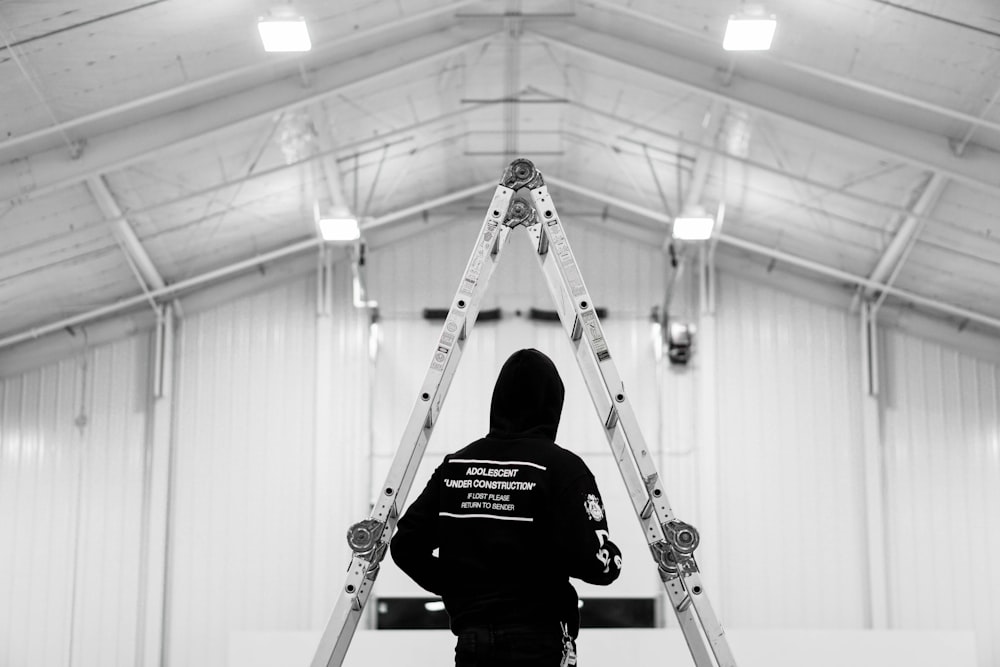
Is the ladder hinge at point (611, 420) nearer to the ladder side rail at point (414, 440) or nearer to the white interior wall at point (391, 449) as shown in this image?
the ladder side rail at point (414, 440)

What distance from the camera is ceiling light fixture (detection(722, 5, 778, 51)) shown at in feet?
35.0

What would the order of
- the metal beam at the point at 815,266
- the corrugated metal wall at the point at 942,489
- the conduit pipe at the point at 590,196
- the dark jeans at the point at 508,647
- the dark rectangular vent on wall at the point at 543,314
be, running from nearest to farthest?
1. the dark jeans at the point at 508,647
2. the metal beam at the point at 815,266
3. the conduit pipe at the point at 590,196
4. the corrugated metal wall at the point at 942,489
5. the dark rectangular vent on wall at the point at 543,314

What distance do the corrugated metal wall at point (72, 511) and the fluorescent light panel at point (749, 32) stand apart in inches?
460

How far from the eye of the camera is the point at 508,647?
452 cm

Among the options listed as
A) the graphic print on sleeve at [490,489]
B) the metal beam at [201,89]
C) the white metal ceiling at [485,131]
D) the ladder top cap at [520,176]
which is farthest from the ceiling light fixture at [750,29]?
the graphic print on sleeve at [490,489]

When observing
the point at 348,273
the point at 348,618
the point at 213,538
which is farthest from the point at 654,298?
the point at 348,618

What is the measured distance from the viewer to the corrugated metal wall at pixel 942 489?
1792cm

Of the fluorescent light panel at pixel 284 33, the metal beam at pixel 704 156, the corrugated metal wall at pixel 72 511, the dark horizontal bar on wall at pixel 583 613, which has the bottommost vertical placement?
the dark horizontal bar on wall at pixel 583 613

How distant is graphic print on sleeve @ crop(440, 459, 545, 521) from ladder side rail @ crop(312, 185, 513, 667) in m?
0.34

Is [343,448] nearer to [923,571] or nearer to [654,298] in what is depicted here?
[654,298]

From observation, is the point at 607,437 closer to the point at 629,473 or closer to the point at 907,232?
the point at 629,473

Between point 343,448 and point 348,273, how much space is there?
2899mm

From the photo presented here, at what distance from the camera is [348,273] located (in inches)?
755

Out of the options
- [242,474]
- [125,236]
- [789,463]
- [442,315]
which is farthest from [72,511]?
[789,463]
